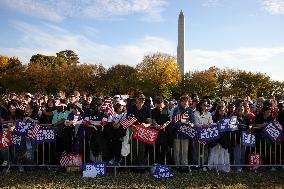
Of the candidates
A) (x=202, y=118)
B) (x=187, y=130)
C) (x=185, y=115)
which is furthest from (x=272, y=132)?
(x=185, y=115)

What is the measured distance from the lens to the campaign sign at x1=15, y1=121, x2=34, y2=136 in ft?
35.3

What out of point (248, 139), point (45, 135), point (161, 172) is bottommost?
point (161, 172)

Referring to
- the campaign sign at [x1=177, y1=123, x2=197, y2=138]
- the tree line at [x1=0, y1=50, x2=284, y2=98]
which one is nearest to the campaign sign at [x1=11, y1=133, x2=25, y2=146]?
the campaign sign at [x1=177, y1=123, x2=197, y2=138]

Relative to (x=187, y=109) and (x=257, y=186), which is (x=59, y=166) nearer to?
(x=187, y=109)

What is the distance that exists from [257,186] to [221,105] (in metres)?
3.01

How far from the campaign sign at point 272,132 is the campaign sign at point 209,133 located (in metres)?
1.45

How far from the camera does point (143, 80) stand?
73688mm

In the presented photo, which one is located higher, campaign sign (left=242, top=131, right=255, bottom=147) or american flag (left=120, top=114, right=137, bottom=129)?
american flag (left=120, top=114, right=137, bottom=129)

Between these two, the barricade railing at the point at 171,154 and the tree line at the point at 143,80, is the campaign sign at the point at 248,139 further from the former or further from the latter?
the tree line at the point at 143,80

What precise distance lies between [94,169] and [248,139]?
4.37 m

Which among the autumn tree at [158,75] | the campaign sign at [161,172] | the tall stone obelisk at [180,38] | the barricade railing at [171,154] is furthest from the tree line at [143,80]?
the campaign sign at [161,172]

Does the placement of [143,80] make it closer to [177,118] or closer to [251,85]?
[251,85]

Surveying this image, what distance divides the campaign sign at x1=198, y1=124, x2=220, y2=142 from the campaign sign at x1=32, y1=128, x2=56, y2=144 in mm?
4061

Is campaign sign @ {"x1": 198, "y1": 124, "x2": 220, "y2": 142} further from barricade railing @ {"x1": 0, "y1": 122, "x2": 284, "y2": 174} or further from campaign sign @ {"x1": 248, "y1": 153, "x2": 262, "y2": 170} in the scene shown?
campaign sign @ {"x1": 248, "y1": 153, "x2": 262, "y2": 170}
